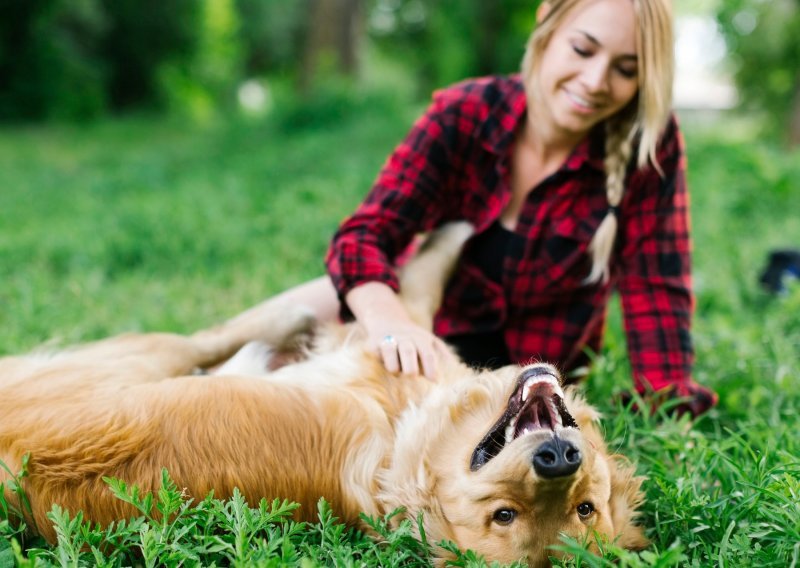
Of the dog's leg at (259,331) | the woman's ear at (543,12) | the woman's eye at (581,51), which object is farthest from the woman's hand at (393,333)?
the woman's ear at (543,12)

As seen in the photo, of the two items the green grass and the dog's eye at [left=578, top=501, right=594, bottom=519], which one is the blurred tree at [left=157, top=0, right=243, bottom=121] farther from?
the dog's eye at [left=578, top=501, right=594, bottom=519]

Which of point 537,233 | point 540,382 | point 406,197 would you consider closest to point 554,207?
point 537,233

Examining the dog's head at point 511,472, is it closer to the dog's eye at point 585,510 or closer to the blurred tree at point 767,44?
the dog's eye at point 585,510

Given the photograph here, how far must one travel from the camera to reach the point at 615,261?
129 inches

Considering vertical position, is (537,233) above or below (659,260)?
above

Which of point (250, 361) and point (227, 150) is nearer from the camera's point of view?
point (250, 361)

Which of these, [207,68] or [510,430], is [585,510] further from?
[207,68]

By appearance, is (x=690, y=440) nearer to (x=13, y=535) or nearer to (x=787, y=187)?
(x=13, y=535)

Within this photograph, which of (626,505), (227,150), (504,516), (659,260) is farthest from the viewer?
(227,150)

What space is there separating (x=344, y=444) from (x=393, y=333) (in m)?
0.47

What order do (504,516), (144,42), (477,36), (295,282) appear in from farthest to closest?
1. (477,36)
2. (144,42)
3. (295,282)
4. (504,516)

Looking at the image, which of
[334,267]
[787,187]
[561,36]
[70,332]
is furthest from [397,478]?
[787,187]

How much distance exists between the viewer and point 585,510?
6.88ft

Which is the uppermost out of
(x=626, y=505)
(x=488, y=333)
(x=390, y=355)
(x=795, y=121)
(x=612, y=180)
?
(x=612, y=180)
